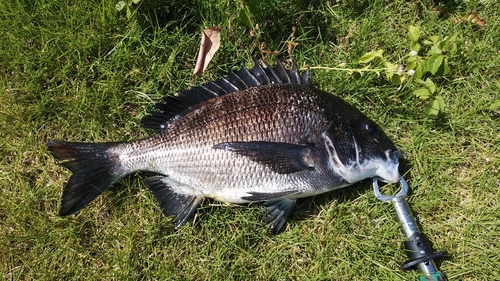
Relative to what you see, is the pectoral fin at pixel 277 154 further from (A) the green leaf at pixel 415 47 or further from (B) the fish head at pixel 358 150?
(A) the green leaf at pixel 415 47

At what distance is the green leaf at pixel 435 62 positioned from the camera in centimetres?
301

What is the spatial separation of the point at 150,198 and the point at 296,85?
4.66 feet

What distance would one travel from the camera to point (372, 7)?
11.5ft

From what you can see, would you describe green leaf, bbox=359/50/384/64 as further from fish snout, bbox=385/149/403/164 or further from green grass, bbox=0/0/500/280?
fish snout, bbox=385/149/403/164

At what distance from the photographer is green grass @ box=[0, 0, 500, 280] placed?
3189 mm

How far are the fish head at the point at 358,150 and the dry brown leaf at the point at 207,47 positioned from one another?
1.11 meters

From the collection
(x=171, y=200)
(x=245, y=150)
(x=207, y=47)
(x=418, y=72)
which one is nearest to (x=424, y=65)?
(x=418, y=72)

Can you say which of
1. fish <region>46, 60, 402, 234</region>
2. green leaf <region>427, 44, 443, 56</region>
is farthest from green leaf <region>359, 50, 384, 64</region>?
fish <region>46, 60, 402, 234</region>

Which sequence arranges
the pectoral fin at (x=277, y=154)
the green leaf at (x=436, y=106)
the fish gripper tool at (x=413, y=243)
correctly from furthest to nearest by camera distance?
the green leaf at (x=436, y=106) → the fish gripper tool at (x=413, y=243) → the pectoral fin at (x=277, y=154)

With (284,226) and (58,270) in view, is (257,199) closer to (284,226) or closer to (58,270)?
(284,226)

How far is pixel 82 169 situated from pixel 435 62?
8.78ft

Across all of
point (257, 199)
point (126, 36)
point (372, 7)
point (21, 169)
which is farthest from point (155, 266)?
point (372, 7)

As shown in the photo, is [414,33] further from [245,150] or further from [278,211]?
[278,211]

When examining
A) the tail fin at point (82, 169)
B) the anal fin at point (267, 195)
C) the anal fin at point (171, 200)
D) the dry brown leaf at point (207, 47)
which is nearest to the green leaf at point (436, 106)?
the anal fin at point (267, 195)
